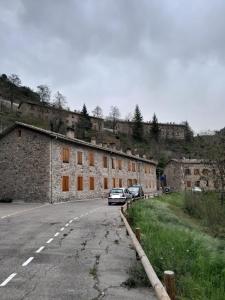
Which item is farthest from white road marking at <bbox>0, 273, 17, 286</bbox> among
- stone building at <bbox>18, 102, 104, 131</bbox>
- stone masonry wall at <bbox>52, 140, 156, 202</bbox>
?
stone building at <bbox>18, 102, 104, 131</bbox>

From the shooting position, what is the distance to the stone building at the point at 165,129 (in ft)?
446

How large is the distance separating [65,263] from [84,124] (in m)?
105

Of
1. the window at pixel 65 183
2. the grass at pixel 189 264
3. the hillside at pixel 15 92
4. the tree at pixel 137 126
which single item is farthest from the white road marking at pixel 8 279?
the tree at pixel 137 126

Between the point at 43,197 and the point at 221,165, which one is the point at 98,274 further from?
the point at 43,197

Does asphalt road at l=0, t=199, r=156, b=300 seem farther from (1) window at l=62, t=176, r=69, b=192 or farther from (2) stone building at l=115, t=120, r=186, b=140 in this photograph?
(2) stone building at l=115, t=120, r=186, b=140

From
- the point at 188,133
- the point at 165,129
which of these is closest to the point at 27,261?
the point at 188,133

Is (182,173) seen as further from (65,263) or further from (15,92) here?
(65,263)

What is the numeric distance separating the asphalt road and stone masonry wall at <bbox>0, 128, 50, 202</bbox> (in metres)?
19.9

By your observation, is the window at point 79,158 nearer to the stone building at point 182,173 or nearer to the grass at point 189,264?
the grass at point 189,264

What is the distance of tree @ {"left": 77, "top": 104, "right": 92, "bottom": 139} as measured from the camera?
10694 cm

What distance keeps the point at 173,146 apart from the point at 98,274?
124 metres

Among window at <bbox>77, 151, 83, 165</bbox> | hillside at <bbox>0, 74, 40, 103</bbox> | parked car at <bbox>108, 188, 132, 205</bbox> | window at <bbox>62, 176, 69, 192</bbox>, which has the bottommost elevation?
parked car at <bbox>108, 188, 132, 205</bbox>

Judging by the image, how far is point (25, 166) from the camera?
38.4 metres

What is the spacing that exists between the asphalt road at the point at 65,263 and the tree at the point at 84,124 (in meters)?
88.1
